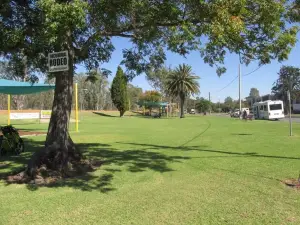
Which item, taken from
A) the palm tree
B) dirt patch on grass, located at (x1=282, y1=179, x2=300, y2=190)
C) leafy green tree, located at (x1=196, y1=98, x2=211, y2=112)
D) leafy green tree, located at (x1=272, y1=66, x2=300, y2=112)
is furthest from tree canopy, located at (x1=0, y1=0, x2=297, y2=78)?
leafy green tree, located at (x1=196, y1=98, x2=211, y2=112)

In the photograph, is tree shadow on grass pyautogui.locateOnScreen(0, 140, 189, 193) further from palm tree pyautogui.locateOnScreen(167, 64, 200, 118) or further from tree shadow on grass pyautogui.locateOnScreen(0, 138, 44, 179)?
palm tree pyautogui.locateOnScreen(167, 64, 200, 118)

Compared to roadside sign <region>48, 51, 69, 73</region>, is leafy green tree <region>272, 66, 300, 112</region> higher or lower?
higher

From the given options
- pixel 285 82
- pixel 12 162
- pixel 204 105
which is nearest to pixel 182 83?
pixel 285 82

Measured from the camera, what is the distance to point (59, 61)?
27.1ft

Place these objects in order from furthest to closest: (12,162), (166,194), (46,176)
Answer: (12,162), (46,176), (166,194)

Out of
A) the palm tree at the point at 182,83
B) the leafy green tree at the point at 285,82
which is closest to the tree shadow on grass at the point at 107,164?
the palm tree at the point at 182,83

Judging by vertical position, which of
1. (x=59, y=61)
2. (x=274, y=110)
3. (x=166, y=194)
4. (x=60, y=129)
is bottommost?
(x=166, y=194)

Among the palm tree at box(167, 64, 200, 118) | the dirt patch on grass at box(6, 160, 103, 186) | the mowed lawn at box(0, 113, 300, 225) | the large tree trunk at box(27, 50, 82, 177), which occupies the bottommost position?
the mowed lawn at box(0, 113, 300, 225)

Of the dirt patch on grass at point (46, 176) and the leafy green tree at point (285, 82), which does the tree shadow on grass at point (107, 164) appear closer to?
the dirt patch on grass at point (46, 176)

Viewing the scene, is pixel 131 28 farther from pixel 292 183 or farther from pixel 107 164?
pixel 292 183

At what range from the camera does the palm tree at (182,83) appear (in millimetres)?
70562

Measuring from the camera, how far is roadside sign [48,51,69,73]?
321 inches

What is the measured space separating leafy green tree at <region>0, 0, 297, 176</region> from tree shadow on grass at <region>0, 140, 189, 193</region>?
33.7 inches

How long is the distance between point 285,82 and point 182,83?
43164 mm
